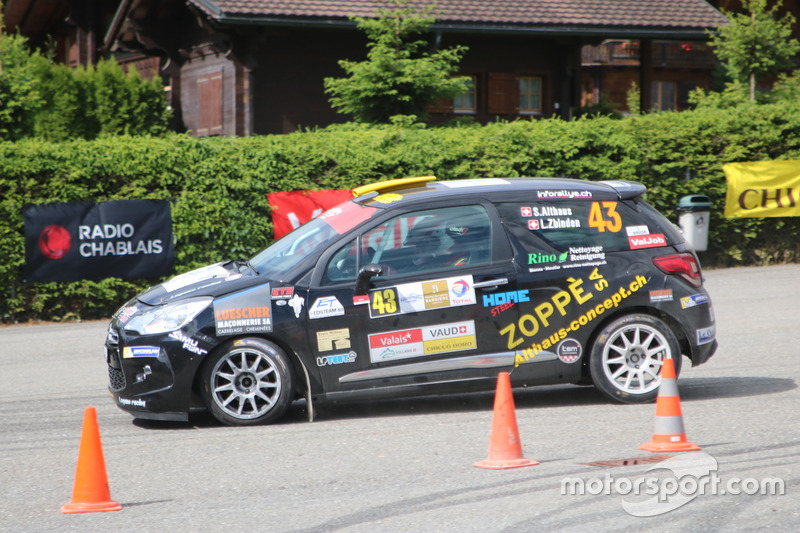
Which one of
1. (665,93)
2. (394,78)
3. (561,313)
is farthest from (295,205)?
(665,93)

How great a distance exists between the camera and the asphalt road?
5.02 m

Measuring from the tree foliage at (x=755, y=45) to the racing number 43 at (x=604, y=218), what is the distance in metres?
18.3

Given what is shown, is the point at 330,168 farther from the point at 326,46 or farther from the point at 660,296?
the point at 660,296

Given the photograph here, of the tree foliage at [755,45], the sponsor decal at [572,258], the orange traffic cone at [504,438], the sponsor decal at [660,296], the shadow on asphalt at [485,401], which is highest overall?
the tree foliage at [755,45]

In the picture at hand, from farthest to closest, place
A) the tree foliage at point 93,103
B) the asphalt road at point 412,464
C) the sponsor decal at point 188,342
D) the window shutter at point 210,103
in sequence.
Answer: the window shutter at point 210,103 → the tree foliage at point 93,103 → the sponsor decal at point 188,342 → the asphalt road at point 412,464

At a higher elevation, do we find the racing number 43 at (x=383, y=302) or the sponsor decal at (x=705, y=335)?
the racing number 43 at (x=383, y=302)

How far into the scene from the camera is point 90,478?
17.5 ft

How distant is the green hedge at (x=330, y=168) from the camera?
14.5m

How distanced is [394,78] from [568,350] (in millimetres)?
12157

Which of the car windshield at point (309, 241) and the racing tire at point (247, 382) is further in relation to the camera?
the car windshield at point (309, 241)

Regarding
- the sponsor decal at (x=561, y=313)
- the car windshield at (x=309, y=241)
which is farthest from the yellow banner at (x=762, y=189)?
the car windshield at (x=309, y=241)

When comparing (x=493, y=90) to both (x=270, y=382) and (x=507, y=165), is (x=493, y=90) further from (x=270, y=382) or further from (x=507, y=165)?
(x=270, y=382)

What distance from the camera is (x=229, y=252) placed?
15289 millimetres

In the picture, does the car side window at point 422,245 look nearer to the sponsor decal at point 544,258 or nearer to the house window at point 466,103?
the sponsor decal at point 544,258
